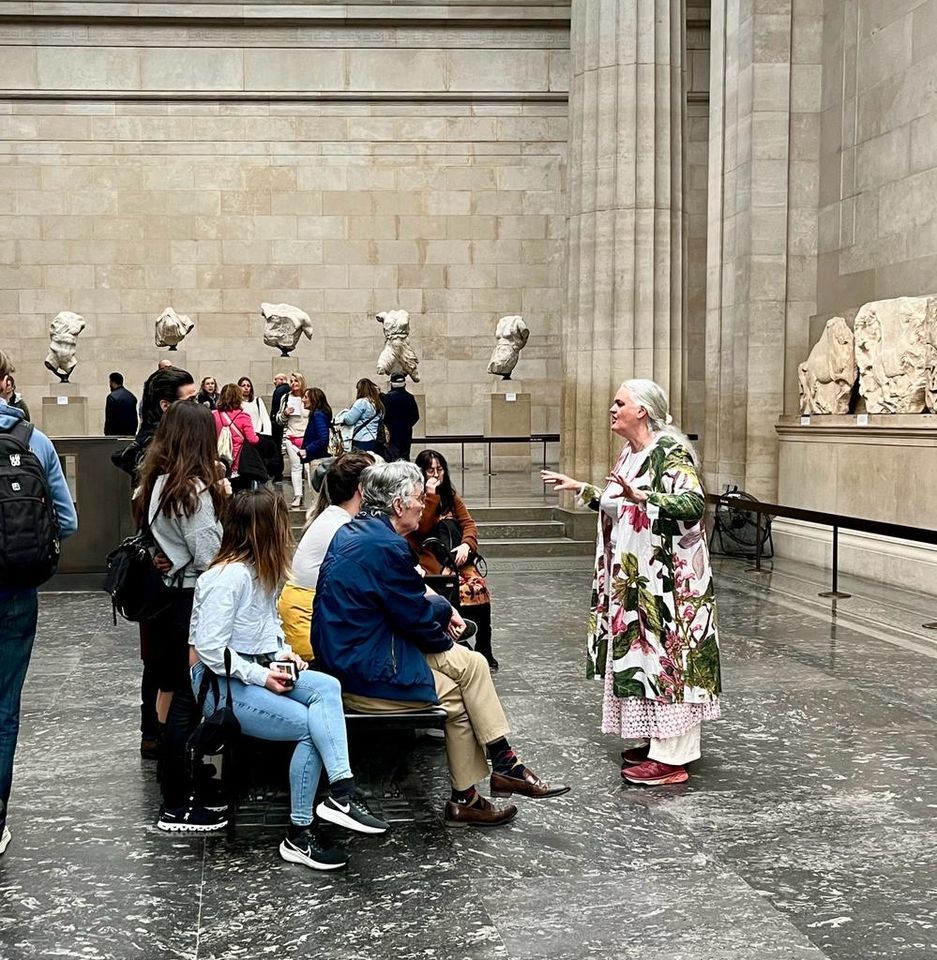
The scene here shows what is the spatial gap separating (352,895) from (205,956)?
60 centimetres

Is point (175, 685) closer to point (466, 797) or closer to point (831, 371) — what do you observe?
point (466, 797)

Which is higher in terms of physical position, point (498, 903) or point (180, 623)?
→ point (180, 623)

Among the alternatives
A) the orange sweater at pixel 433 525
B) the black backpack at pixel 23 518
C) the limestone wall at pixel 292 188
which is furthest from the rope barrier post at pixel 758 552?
Answer: the limestone wall at pixel 292 188

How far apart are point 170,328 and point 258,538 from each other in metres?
16.1

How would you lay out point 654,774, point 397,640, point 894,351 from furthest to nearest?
point 894,351, point 654,774, point 397,640

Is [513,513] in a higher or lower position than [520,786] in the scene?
higher

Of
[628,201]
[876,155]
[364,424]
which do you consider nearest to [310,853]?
[364,424]

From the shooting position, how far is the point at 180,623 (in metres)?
5.44

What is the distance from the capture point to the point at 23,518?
4254 mm

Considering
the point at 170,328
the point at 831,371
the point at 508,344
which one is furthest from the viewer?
the point at 170,328

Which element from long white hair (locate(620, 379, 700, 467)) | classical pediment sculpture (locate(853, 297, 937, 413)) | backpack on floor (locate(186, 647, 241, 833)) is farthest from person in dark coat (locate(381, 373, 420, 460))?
backpack on floor (locate(186, 647, 241, 833))

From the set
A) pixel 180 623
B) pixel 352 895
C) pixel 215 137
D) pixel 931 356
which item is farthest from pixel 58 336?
pixel 352 895

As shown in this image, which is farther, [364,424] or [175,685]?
[364,424]

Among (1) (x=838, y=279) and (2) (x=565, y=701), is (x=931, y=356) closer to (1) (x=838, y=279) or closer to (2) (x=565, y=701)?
(1) (x=838, y=279)
